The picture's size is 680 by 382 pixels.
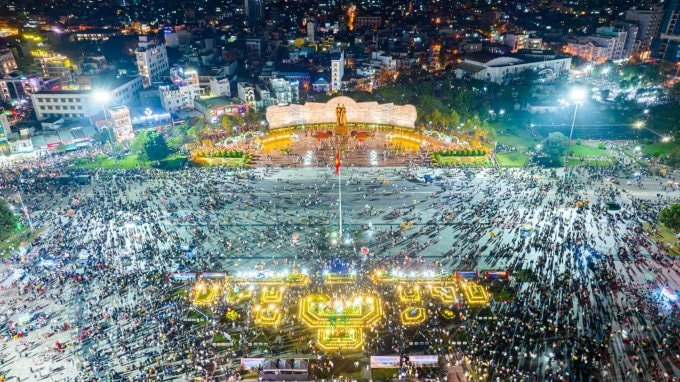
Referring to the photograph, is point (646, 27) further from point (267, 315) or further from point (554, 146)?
point (267, 315)

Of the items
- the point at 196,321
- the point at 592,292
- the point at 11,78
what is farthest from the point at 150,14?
the point at 592,292

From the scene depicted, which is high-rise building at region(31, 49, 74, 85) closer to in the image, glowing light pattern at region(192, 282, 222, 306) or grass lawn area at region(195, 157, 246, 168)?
grass lawn area at region(195, 157, 246, 168)

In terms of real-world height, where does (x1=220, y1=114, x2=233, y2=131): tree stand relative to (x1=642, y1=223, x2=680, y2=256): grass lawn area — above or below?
above

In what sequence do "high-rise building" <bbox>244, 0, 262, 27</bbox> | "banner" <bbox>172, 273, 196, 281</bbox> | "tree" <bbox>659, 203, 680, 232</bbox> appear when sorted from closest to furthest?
1. "banner" <bbox>172, 273, 196, 281</bbox>
2. "tree" <bbox>659, 203, 680, 232</bbox>
3. "high-rise building" <bbox>244, 0, 262, 27</bbox>

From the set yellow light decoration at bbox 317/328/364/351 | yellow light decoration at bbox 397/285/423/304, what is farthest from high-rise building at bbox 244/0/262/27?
yellow light decoration at bbox 317/328/364/351

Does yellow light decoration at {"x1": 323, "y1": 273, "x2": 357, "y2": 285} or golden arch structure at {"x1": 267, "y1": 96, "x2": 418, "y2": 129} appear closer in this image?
yellow light decoration at {"x1": 323, "y1": 273, "x2": 357, "y2": 285}

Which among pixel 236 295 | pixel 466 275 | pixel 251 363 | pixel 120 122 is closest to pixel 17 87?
pixel 120 122
